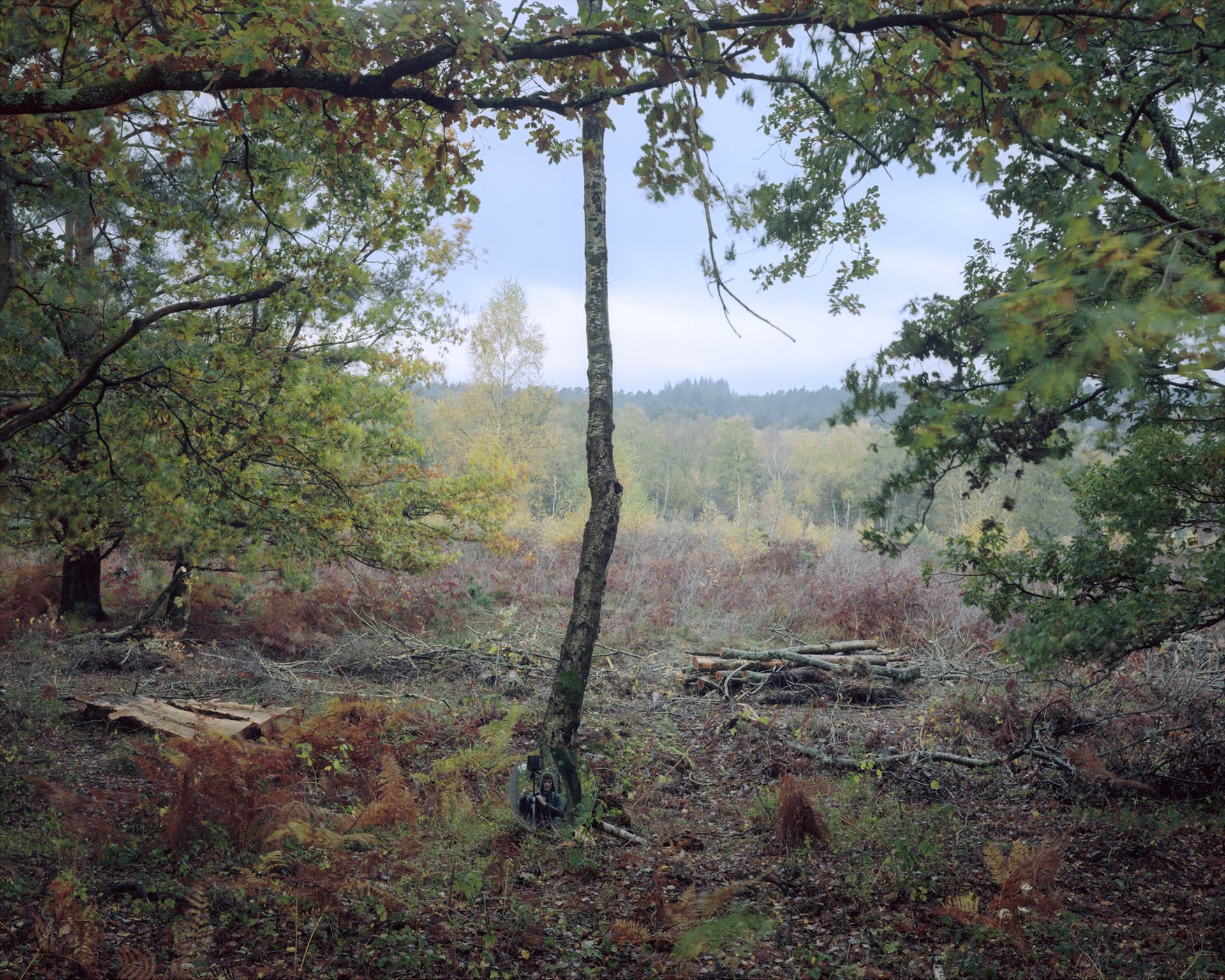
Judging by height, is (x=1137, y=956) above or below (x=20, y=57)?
below

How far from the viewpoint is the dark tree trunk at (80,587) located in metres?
9.90

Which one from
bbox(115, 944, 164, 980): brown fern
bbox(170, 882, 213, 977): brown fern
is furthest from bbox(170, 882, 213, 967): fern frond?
bbox(115, 944, 164, 980): brown fern

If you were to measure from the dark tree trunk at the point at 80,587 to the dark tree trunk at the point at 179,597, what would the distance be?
96 cm

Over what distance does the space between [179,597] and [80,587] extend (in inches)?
63.9

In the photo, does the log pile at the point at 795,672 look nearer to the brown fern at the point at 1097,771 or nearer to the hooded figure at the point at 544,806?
the brown fern at the point at 1097,771

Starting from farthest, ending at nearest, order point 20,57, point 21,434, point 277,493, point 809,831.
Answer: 1. point 277,493
2. point 21,434
3. point 809,831
4. point 20,57

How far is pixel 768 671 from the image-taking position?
9398 mm

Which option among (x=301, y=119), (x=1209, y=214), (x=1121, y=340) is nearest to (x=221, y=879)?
(x=1121, y=340)

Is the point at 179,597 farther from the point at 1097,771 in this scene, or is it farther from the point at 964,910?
the point at 1097,771

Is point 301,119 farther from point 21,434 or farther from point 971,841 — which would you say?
point 971,841

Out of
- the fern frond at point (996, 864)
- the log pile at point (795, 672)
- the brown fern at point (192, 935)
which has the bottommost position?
the log pile at point (795, 672)

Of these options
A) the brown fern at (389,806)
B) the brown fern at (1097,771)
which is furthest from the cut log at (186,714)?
the brown fern at (1097,771)

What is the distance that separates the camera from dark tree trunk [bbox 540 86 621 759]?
18.2ft

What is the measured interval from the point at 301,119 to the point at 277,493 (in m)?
2.79
